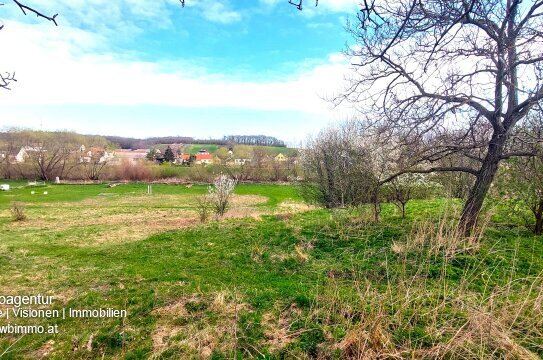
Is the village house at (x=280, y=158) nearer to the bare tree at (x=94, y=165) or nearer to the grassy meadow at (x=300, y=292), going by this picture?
the bare tree at (x=94, y=165)

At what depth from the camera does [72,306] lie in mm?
4738

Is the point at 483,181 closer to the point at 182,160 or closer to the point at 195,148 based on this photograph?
the point at 182,160

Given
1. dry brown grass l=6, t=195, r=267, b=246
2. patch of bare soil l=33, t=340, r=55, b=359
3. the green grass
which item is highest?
the green grass

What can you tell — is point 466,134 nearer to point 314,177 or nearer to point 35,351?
point 35,351

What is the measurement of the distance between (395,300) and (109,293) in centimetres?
429

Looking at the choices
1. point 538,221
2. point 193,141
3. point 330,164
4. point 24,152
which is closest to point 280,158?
point 330,164

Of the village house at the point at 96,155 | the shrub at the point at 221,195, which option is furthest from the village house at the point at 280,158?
the shrub at the point at 221,195

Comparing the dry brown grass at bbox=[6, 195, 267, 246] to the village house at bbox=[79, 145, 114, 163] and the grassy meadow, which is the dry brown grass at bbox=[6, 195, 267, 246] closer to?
the grassy meadow

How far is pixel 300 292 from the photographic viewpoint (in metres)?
4.53

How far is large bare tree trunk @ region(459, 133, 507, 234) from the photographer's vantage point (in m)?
5.37

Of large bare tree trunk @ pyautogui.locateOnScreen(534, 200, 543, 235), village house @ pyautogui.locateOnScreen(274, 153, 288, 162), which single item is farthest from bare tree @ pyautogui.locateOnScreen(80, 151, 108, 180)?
large bare tree trunk @ pyautogui.locateOnScreen(534, 200, 543, 235)

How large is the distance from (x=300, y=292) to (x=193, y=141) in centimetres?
8665

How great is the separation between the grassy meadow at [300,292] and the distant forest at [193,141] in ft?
207

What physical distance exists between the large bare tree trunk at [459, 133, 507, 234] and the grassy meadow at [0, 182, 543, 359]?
36 centimetres
